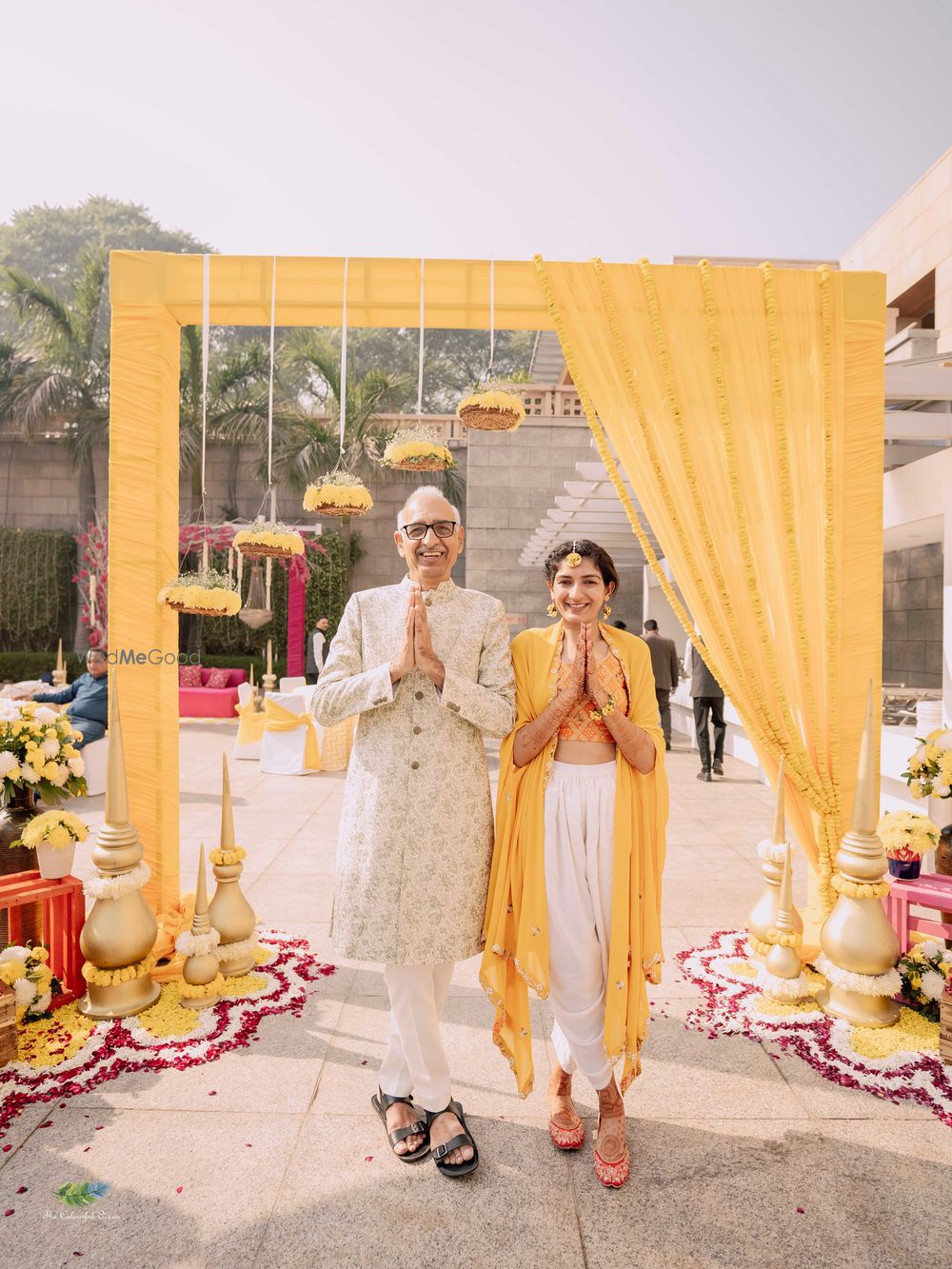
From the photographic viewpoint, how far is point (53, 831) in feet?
10.7

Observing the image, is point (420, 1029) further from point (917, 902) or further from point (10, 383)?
point (10, 383)

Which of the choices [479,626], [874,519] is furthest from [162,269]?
[874,519]

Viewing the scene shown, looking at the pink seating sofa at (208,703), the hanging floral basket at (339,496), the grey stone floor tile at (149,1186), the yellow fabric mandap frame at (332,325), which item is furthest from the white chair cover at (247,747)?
the grey stone floor tile at (149,1186)

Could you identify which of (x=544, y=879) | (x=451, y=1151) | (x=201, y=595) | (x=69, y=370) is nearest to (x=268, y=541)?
(x=201, y=595)

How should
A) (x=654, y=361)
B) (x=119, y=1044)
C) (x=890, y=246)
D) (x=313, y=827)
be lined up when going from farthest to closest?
(x=890, y=246) < (x=313, y=827) < (x=654, y=361) < (x=119, y=1044)

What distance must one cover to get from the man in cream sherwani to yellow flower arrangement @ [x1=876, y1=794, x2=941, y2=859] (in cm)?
201

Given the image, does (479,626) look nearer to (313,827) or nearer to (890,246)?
(313,827)

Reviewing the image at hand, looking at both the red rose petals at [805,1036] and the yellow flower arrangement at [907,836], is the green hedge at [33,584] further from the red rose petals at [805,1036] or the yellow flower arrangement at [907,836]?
the yellow flower arrangement at [907,836]

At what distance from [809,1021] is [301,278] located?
13.6 ft

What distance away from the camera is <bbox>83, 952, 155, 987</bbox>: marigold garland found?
10.3 ft

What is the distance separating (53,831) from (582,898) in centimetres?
231

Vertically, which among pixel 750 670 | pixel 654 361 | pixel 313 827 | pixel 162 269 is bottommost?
pixel 313 827

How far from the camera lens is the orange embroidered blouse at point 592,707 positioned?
238 centimetres

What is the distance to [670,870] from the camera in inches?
203
